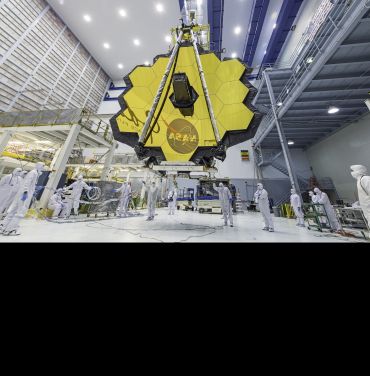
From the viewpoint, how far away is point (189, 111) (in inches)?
97.4

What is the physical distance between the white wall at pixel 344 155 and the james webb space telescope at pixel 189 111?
1053 cm

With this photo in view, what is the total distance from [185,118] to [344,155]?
41.1 ft

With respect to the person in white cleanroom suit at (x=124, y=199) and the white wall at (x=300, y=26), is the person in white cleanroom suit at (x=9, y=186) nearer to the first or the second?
the person in white cleanroom suit at (x=124, y=199)

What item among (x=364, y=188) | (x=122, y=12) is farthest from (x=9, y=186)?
(x=122, y=12)

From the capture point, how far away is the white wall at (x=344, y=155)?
8.88 metres

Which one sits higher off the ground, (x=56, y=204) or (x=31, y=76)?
(x=31, y=76)

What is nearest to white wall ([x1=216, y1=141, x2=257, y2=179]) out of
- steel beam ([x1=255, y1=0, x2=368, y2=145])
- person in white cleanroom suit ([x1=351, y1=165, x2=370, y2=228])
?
steel beam ([x1=255, y1=0, x2=368, y2=145])

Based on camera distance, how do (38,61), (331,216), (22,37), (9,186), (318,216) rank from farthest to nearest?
(38,61), (22,37), (331,216), (318,216), (9,186)

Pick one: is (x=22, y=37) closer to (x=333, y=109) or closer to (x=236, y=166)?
(x=236, y=166)

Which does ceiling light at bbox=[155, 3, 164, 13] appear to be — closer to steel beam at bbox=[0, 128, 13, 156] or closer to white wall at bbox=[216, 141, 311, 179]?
white wall at bbox=[216, 141, 311, 179]
